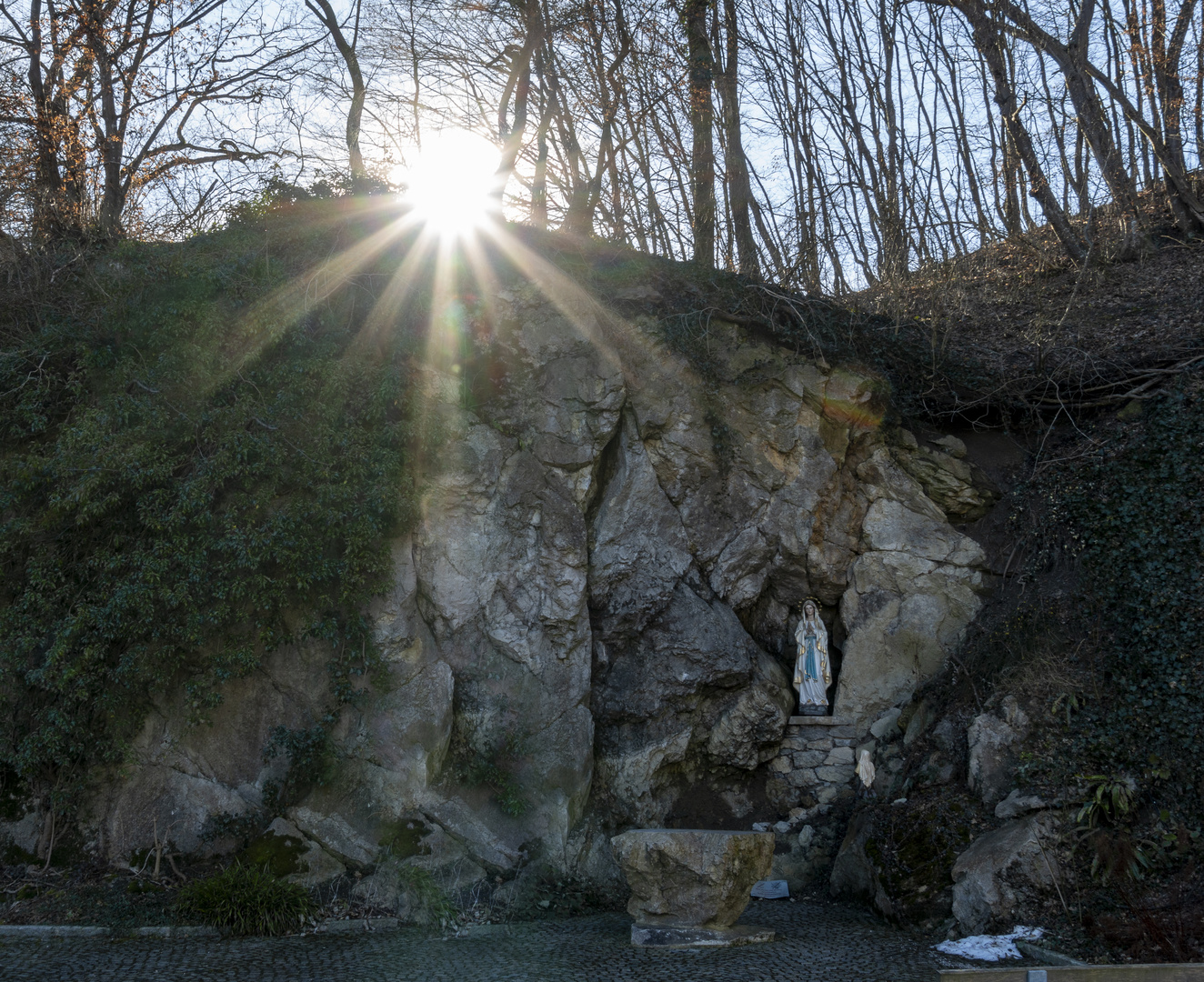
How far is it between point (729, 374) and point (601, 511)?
243 centimetres

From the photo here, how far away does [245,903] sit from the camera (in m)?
7.02

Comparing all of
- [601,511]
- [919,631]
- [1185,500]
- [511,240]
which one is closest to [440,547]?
[601,511]

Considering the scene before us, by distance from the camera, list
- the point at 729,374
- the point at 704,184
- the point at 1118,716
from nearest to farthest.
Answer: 1. the point at 1118,716
2. the point at 729,374
3. the point at 704,184

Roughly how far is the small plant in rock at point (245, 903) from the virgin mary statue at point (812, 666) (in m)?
5.69

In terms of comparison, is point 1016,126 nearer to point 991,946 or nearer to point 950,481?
point 950,481

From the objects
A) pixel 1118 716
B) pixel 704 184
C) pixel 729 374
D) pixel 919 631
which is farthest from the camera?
pixel 704 184

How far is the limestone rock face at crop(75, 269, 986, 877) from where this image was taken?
8.37 m

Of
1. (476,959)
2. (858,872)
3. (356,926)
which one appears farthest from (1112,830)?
(356,926)

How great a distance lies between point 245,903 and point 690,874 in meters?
3.61

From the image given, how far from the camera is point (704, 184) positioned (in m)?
14.2

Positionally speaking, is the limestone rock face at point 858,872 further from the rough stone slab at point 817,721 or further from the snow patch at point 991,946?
the rough stone slab at point 817,721

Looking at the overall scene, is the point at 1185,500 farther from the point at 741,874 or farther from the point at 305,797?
the point at 305,797

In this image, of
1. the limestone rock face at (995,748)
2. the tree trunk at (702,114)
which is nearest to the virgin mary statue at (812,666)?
the limestone rock face at (995,748)

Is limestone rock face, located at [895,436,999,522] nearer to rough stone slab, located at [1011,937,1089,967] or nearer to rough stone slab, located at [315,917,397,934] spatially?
rough stone slab, located at [1011,937,1089,967]
